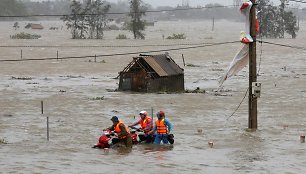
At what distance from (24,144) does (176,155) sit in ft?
15.7

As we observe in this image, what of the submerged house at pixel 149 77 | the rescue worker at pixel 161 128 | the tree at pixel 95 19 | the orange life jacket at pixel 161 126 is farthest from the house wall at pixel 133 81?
the tree at pixel 95 19

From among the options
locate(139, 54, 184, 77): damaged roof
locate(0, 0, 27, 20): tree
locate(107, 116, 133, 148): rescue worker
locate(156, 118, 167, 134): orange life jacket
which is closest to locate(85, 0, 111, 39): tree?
locate(139, 54, 184, 77): damaged roof

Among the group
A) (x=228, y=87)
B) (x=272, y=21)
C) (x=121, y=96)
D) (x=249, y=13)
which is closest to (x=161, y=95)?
(x=121, y=96)

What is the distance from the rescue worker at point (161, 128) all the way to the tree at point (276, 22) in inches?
3523

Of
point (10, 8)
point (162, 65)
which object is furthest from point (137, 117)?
point (10, 8)

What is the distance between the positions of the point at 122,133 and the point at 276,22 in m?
97.5

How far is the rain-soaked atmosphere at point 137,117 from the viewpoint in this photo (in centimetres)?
1780

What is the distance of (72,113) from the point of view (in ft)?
92.1

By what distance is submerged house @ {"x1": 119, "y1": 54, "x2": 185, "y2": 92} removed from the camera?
35.6 m

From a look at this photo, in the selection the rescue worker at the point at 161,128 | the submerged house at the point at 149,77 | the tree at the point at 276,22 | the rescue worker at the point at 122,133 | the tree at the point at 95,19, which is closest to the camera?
the rescue worker at the point at 122,133

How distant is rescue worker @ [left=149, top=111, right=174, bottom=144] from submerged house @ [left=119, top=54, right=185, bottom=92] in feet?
49.7

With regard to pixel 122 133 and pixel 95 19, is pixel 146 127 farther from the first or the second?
pixel 95 19

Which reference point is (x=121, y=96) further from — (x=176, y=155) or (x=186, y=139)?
(x=176, y=155)

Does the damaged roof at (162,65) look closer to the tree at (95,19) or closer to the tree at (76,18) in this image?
the tree at (76,18)
